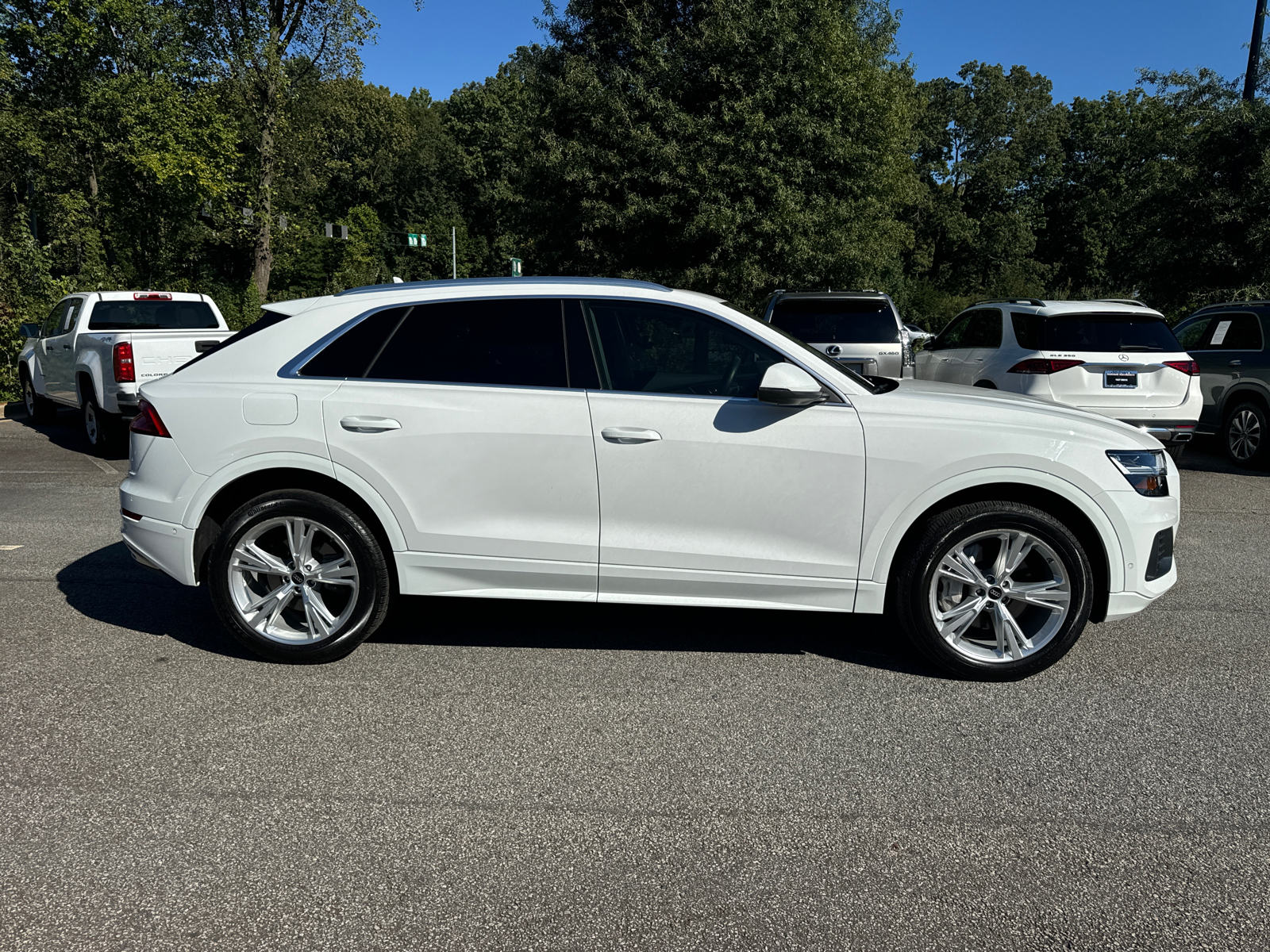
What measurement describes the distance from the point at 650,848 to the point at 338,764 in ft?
4.12

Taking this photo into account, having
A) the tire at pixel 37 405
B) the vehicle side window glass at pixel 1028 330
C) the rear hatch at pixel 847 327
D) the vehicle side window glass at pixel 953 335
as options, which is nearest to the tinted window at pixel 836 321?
the rear hatch at pixel 847 327

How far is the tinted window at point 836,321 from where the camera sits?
36.5 feet

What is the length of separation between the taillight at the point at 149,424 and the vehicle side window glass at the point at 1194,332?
36.3 ft

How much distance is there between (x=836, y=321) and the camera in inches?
442

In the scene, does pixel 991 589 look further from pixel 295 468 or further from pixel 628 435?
pixel 295 468

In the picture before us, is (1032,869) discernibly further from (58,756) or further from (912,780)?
(58,756)

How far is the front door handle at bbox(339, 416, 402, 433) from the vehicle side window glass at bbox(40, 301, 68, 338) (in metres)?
10.2

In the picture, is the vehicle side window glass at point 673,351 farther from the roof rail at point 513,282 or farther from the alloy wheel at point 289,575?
the alloy wheel at point 289,575

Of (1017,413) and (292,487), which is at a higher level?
(1017,413)

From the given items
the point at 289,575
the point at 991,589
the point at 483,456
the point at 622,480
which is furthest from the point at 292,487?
the point at 991,589

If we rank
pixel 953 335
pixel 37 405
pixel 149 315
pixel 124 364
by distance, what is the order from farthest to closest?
pixel 37 405 → pixel 149 315 → pixel 953 335 → pixel 124 364

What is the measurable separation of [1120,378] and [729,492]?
21.5 ft

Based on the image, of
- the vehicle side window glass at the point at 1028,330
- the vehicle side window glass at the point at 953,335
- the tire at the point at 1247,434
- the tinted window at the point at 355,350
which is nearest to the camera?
the tinted window at the point at 355,350

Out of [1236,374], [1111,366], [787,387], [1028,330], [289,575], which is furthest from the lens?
[1236,374]
